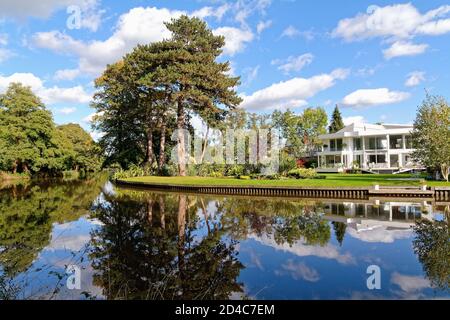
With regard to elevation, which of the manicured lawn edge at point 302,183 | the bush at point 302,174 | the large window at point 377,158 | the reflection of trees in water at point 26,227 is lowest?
the reflection of trees in water at point 26,227

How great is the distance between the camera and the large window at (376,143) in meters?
48.3

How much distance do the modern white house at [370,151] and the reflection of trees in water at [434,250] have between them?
109ft

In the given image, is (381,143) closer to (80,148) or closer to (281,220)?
(281,220)

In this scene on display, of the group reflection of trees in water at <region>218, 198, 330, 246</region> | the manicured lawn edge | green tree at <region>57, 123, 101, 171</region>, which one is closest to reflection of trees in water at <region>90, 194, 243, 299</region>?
reflection of trees in water at <region>218, 198, 330, 246</region>

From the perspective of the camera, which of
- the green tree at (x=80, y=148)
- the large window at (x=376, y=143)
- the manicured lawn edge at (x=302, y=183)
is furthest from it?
the green tree at (x=80, y=148)

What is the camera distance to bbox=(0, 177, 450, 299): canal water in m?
6.78

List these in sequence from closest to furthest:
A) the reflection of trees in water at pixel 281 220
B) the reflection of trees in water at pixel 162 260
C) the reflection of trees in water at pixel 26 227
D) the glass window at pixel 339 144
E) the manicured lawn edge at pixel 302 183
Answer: the reflection of trees in water at pixel 162 260
the reflection of trees in water at pixel 26 227
the reflection of trees in water at pixel 281 220
the manicured lawn edge at pixel 302 183
the glass window at pixel 339 144

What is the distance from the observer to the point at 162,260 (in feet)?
27.8

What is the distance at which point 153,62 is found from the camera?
112 feet

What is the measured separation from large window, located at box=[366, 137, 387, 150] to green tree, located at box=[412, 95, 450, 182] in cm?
2287
